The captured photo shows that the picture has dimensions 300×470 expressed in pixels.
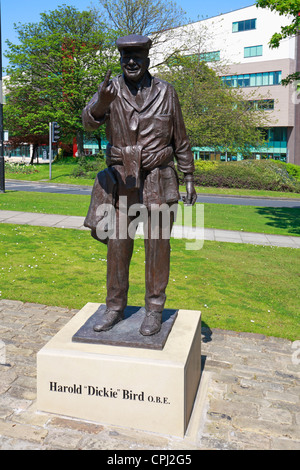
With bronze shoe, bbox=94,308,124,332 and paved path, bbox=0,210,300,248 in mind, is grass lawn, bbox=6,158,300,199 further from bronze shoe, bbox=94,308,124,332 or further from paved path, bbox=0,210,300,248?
bronze shoe, bbox=94,308,124,332

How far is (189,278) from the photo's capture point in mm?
7805

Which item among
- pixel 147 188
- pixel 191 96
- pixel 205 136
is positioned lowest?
pixel 147 188

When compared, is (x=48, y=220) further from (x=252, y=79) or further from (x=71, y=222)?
(x=252, y=79)

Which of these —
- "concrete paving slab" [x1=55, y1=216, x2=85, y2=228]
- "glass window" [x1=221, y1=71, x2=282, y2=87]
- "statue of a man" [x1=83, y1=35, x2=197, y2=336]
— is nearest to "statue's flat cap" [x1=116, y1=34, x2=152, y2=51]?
"statue of a man" [x1=83, y1=35, x2=197, y2=336]

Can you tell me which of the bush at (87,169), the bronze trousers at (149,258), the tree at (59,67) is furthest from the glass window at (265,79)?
the bronze trousers at (149,258)

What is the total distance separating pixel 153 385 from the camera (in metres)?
3.54

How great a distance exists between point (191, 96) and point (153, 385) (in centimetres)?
2626

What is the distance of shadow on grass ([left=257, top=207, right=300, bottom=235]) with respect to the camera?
44.1 ft

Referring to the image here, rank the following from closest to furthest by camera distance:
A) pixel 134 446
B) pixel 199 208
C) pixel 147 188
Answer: pixel 134 446 → pixel 147 188 → pixel 199 208

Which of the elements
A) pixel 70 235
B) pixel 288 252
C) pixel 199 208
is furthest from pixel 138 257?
pixel 199 208

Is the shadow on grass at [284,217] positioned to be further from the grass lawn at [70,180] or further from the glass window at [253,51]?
the glass window at [253,51]

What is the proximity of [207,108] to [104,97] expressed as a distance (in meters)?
25.7

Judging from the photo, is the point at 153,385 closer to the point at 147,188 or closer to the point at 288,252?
the point at 147,188

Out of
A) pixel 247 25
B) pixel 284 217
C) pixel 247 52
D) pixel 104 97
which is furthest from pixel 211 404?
pixel 247 25
